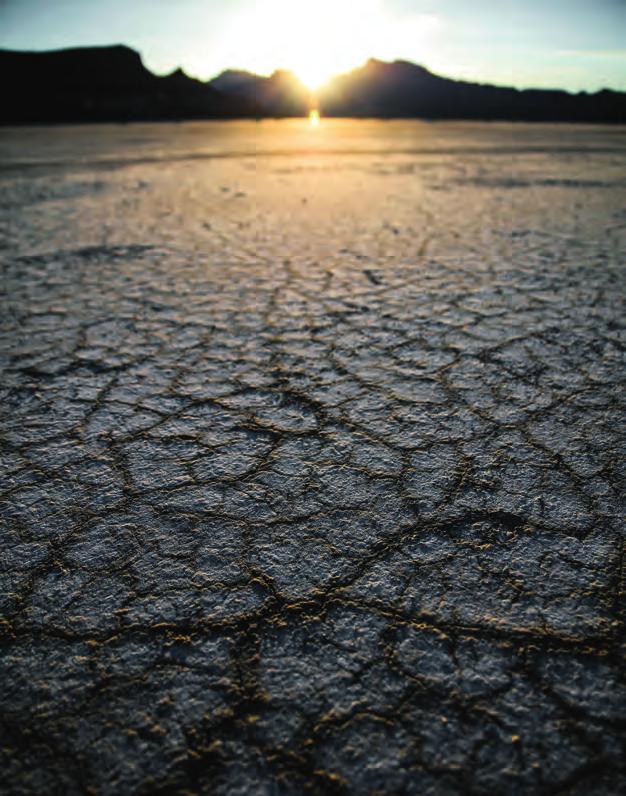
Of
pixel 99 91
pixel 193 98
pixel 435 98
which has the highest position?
pixel 435 98

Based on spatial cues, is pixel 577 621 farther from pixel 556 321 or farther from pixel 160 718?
pixel 556 321

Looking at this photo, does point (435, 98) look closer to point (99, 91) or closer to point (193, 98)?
point (193, 98)

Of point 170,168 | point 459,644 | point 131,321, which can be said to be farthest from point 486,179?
point 459,644

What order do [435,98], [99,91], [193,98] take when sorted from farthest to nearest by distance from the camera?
[435,98] < [193,98] < [99,91]

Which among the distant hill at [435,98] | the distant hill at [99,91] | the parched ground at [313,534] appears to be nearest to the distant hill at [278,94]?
the distant hill at [435,98]

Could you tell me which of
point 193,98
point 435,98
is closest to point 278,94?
point 435,98

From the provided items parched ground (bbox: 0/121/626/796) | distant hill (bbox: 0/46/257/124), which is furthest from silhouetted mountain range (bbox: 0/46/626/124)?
parched ground (bbox: 0/121/626/796)

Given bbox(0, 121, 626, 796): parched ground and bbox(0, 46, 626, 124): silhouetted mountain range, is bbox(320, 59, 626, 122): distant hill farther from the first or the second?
bbox(0, 121, 626, 796): parched ground
